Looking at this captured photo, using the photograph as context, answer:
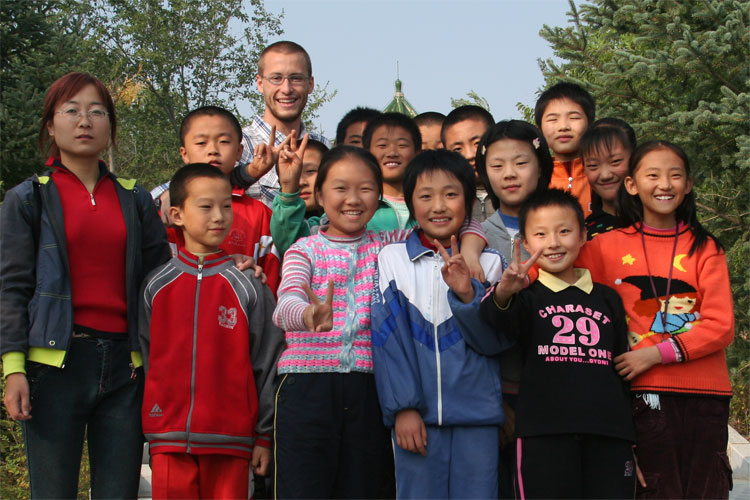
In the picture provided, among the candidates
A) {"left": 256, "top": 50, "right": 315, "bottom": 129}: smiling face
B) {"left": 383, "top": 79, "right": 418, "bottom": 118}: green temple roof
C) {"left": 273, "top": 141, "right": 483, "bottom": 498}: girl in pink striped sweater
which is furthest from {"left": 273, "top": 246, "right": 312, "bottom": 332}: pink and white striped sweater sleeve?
{"left": 383, "top": 79, "right": 418, "bottom": 118}: green temple roof

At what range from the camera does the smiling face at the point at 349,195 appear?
3.25 m

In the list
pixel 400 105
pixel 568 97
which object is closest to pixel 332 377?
pixel 568 97

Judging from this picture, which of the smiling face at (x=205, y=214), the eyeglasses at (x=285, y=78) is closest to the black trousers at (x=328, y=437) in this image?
the smiling face at (x=205, y=214)

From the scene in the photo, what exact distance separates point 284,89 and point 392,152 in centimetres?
98

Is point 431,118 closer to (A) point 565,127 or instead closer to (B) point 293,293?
(A) point 565,127

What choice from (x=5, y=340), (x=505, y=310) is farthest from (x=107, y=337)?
(x=505, y=310)

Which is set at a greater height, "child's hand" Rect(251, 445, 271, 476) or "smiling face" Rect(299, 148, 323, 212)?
"smiling face" Rect(299, 148, 323, 212)

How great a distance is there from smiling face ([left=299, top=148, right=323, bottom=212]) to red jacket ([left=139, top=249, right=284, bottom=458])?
2.86 ft

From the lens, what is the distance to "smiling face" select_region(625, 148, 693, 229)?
3.21m

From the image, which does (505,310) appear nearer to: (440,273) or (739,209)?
(440,273)

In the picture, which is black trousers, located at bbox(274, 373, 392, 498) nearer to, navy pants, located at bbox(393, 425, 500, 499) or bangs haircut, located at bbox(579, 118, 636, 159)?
navy pants, located at bbox(393, 425, 500, 499)

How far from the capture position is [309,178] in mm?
4098

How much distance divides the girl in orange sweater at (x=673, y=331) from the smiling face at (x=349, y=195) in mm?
963

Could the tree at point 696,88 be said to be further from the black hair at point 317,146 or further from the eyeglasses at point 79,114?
the eyeglasses at point 79,114
